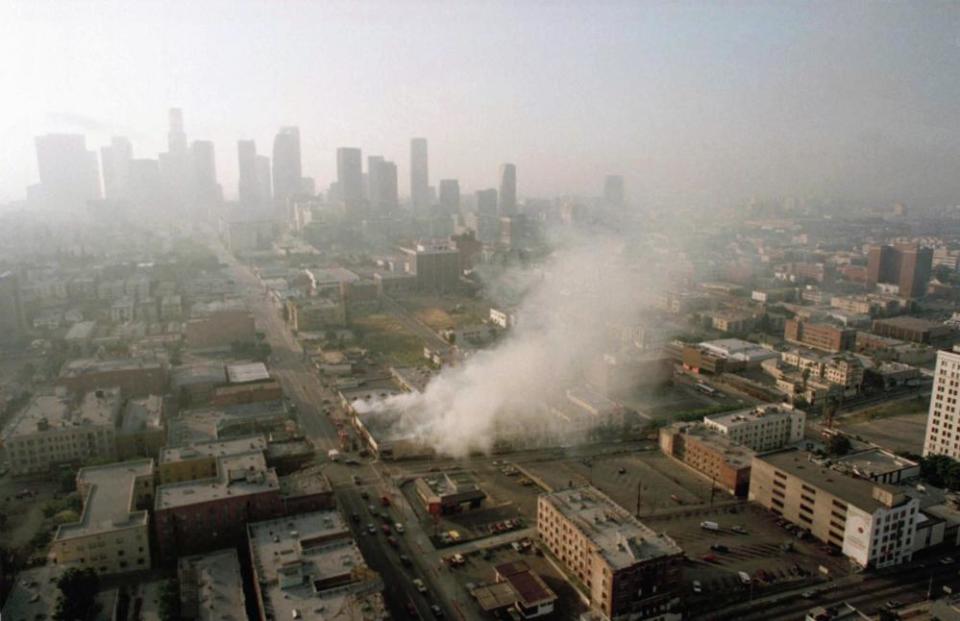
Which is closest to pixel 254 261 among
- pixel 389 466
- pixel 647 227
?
pixel 647 227

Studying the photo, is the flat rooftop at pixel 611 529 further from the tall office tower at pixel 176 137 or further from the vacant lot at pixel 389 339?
the tall office tower at pixel 176 137

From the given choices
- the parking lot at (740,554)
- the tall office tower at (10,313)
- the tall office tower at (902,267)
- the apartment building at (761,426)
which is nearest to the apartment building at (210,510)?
the parking lot at (740,554)

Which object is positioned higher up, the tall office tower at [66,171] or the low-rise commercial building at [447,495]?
the tall office tower at [66,171]

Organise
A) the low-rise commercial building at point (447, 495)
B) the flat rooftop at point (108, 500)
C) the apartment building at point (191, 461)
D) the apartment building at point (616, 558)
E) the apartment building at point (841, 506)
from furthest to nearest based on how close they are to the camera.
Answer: the apartment building at point (191, 461)
the low-rise commercial building at point (447, 495)
the apartment building at point (841, 506)
the flat rooftop at point (108, 500)
the apartment building at point (616, 558)

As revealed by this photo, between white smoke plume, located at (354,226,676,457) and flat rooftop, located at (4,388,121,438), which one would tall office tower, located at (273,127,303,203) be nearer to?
white smoke plume, located at (354,226,676,457)

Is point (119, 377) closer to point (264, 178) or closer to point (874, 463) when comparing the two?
point (874, 463)

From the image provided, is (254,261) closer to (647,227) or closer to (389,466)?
(647,227)
